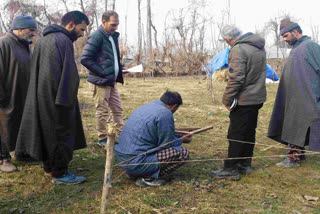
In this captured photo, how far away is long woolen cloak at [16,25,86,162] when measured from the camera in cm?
280

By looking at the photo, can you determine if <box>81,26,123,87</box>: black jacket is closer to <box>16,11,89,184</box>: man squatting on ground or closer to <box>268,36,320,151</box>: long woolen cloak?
<box>16,11,89,184</box>: man squatting on ground

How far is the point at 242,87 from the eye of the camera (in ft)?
10.4

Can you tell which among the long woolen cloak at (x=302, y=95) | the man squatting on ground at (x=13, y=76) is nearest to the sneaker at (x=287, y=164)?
the long woolen cloak at (x=302, y=95)

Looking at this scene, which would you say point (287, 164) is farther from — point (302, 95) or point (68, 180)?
point (68, 180)

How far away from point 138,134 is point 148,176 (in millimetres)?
507

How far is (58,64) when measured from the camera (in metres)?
2.81

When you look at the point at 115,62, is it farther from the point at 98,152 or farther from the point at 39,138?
the point at 39,138

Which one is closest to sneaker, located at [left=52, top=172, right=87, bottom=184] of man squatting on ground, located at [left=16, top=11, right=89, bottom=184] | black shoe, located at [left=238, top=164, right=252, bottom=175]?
man squatting on ground, located at [left=16, top=11, right=89, bottom=184]

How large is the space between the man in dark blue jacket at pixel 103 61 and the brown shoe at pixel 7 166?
1.23 m

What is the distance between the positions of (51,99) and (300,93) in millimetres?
2887

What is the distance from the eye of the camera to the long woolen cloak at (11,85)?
318cm

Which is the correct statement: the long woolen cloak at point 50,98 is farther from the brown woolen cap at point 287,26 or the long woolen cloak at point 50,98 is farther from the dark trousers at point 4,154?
the brown woolen cap at point 287,26

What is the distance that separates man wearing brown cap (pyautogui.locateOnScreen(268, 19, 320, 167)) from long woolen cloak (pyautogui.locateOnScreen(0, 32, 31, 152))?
318cm

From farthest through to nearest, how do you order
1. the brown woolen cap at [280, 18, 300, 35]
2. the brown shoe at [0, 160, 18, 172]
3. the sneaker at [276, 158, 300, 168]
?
the sneaker at [276, 158, 300, 168], the brown woolen cap at [280, 18, 300, 35], the brown shoe at [0, 160, 18, 172]
